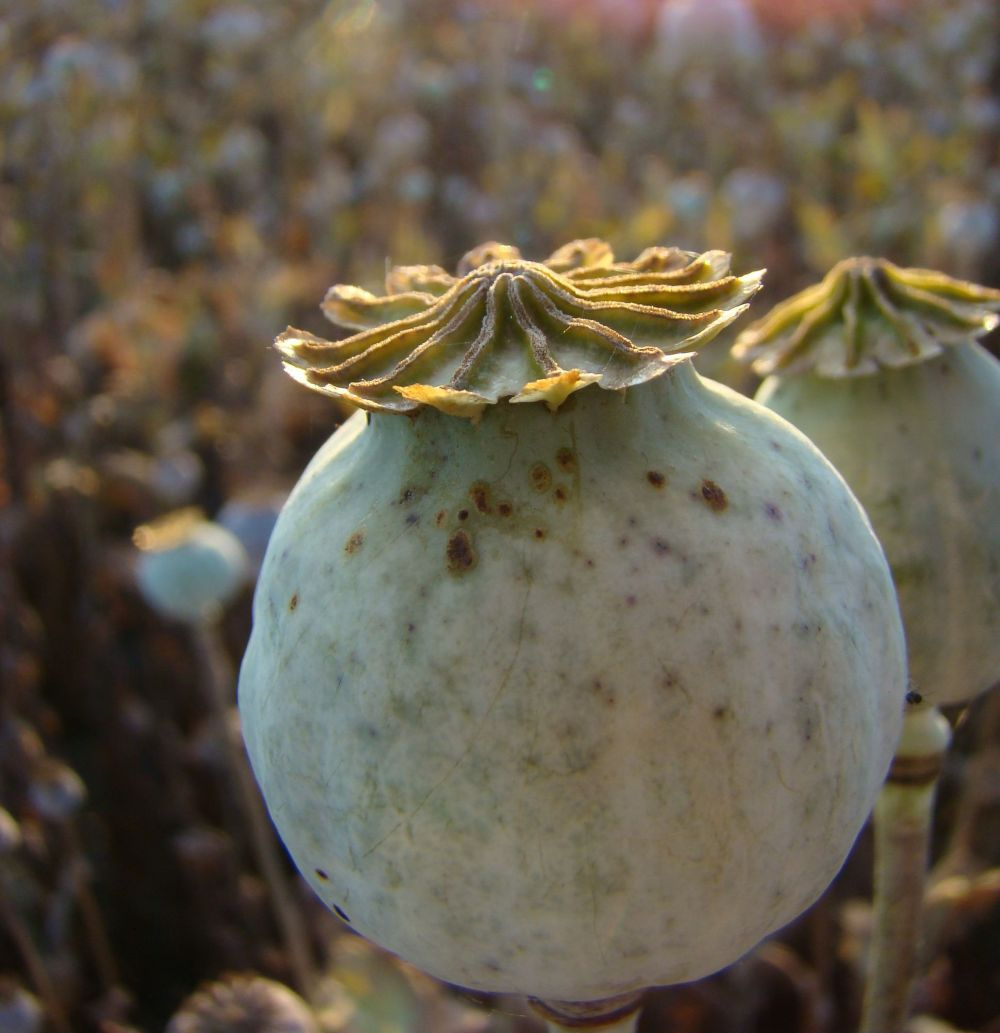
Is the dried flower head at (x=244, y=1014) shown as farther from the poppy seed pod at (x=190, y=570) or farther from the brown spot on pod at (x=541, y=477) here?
the brown spot on pod at (x=541, y=477)

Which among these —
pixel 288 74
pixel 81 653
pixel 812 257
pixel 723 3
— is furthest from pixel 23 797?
pixel 288 74

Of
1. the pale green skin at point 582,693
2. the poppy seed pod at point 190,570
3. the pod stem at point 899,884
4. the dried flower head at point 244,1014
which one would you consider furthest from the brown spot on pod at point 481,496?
the poppy seed pod at point 190,570

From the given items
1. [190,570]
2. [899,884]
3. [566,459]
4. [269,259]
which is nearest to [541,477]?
[566,459]

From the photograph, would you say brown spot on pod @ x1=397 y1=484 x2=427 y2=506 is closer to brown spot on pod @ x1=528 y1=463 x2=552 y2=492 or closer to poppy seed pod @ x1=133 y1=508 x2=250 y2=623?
brown spot on pod @ x1=528 y1=463 x2=552 y2=492

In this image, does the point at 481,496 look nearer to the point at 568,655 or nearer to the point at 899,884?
the point at 568,655

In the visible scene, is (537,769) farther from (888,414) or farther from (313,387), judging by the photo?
(888,414)

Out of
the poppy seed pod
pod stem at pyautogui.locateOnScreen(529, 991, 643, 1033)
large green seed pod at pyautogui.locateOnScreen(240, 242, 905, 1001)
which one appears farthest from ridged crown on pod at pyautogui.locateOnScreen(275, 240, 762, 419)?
the poppy seed pod
